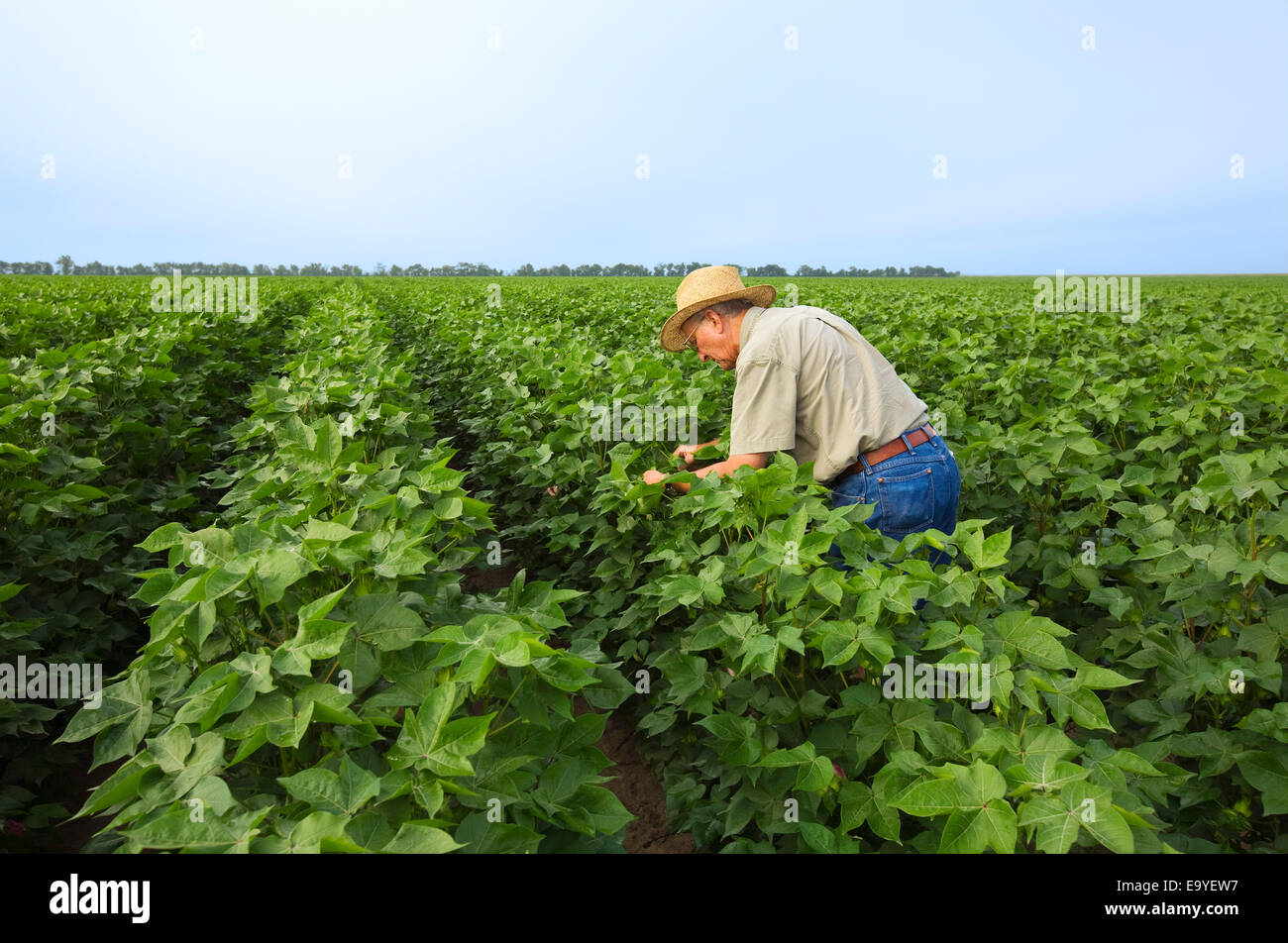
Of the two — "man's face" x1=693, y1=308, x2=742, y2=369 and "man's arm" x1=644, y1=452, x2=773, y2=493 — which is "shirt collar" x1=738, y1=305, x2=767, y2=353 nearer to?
"man's face" x1=693, y1=308, x2=742, y2=369

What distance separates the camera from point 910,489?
9.61ft

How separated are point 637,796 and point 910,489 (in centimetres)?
176

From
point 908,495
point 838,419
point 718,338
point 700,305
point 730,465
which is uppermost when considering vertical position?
point 700,305

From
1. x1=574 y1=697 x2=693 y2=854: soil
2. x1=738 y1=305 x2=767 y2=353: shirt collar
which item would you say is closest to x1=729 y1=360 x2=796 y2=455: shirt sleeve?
x1=738 y1=305 x2=767 y2=353: shirt collar

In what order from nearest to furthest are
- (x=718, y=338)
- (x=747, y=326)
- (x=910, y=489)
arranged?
(x=910, y=489), (x=747, y=326), (x=718, y=338)

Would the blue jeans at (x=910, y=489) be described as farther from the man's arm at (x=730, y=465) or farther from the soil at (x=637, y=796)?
the soil at (x=637, y=796)

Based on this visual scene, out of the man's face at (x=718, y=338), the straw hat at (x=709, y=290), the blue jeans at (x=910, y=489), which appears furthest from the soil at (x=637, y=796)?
the straw hat at (x=709, y=290)

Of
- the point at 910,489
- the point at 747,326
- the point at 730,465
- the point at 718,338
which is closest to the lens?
the point at 730,465

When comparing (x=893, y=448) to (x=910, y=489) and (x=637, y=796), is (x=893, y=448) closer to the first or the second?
(x=910, y=489)

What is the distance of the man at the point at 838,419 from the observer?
9.41 feet

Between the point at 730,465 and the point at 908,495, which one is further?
the point at 908,495

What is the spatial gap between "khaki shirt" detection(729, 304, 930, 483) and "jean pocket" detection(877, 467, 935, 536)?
163 millimetres

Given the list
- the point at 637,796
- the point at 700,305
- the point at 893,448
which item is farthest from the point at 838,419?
the point at 637,796
